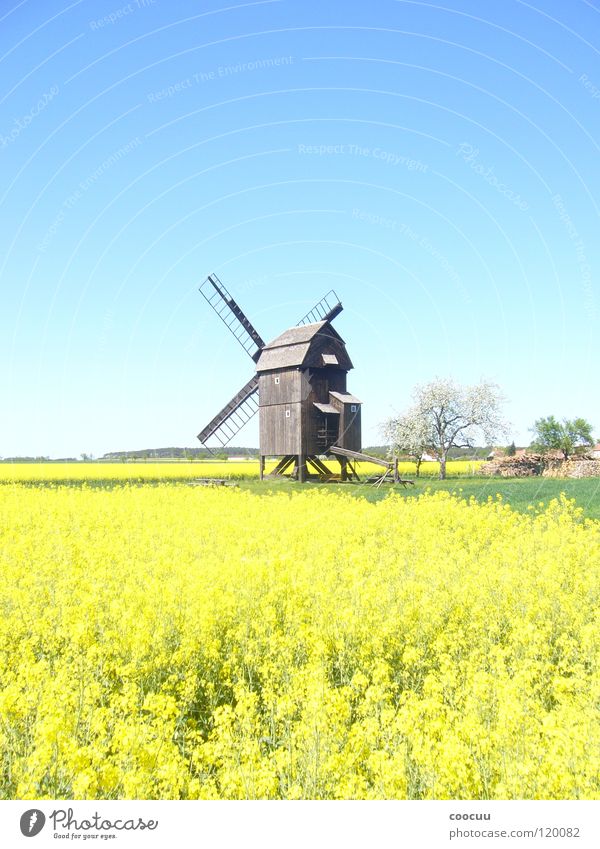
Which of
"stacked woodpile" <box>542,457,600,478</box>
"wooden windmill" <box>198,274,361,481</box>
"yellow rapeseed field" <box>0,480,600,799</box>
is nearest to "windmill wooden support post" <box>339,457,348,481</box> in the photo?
"wooden windmill" <box>198,274,361,481</box>

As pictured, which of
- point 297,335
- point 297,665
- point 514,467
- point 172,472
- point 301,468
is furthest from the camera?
point 172,472

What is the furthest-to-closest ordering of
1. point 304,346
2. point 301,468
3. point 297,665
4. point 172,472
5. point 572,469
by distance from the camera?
point 172,472 → point 572,469 → point 304,346 → point 301,468 → point 297,665

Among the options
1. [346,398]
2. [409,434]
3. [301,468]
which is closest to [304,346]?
[346,398]

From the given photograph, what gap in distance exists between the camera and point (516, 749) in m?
4.43

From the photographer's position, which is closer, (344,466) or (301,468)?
(301,468)

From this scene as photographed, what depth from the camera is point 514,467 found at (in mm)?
44938

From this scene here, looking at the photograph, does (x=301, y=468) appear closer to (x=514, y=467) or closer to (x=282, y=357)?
(x=282, y=357)

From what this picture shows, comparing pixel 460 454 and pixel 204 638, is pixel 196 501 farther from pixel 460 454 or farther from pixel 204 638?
pixel 460 454

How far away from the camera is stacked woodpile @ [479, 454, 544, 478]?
44719 mm

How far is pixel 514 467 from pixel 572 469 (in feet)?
13.4

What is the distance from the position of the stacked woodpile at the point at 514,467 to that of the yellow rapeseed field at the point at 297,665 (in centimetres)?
3237

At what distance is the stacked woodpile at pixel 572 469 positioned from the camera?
4091 cm
